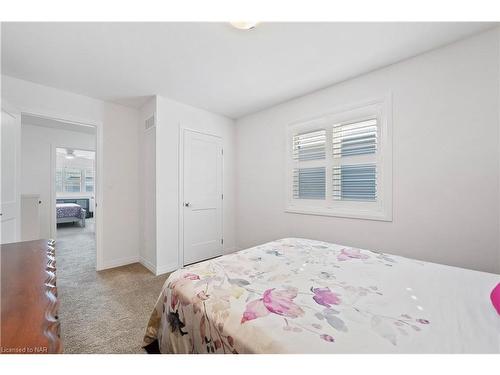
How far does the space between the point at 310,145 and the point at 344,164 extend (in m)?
0.54

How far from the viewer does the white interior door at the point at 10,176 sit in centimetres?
223

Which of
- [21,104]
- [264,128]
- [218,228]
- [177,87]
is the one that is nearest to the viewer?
[21,104]

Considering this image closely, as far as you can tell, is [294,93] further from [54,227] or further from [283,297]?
[54,227]

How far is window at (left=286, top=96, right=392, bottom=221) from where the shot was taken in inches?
90.7

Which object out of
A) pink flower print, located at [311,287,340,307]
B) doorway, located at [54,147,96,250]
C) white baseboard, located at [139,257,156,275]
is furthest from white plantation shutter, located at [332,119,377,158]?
doorway, located at [54,147,96,250]

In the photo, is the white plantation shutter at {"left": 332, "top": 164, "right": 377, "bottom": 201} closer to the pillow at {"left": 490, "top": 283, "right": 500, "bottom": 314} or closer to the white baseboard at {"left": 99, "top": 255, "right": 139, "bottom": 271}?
the pillow at {"left": 490, "top": 283, "right": 500, "bottom": 314}

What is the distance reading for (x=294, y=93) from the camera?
291 cm

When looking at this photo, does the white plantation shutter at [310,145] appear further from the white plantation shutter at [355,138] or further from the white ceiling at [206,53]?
the white ceiling at [206,53]

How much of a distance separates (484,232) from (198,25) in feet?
9.23

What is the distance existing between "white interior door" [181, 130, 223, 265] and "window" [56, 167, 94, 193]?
6.45m

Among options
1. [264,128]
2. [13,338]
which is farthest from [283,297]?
[264,128]

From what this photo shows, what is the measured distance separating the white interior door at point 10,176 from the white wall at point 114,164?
40 cm

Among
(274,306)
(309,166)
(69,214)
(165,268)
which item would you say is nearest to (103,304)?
(165,268)

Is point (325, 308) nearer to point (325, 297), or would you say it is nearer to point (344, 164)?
point (325, 297)
